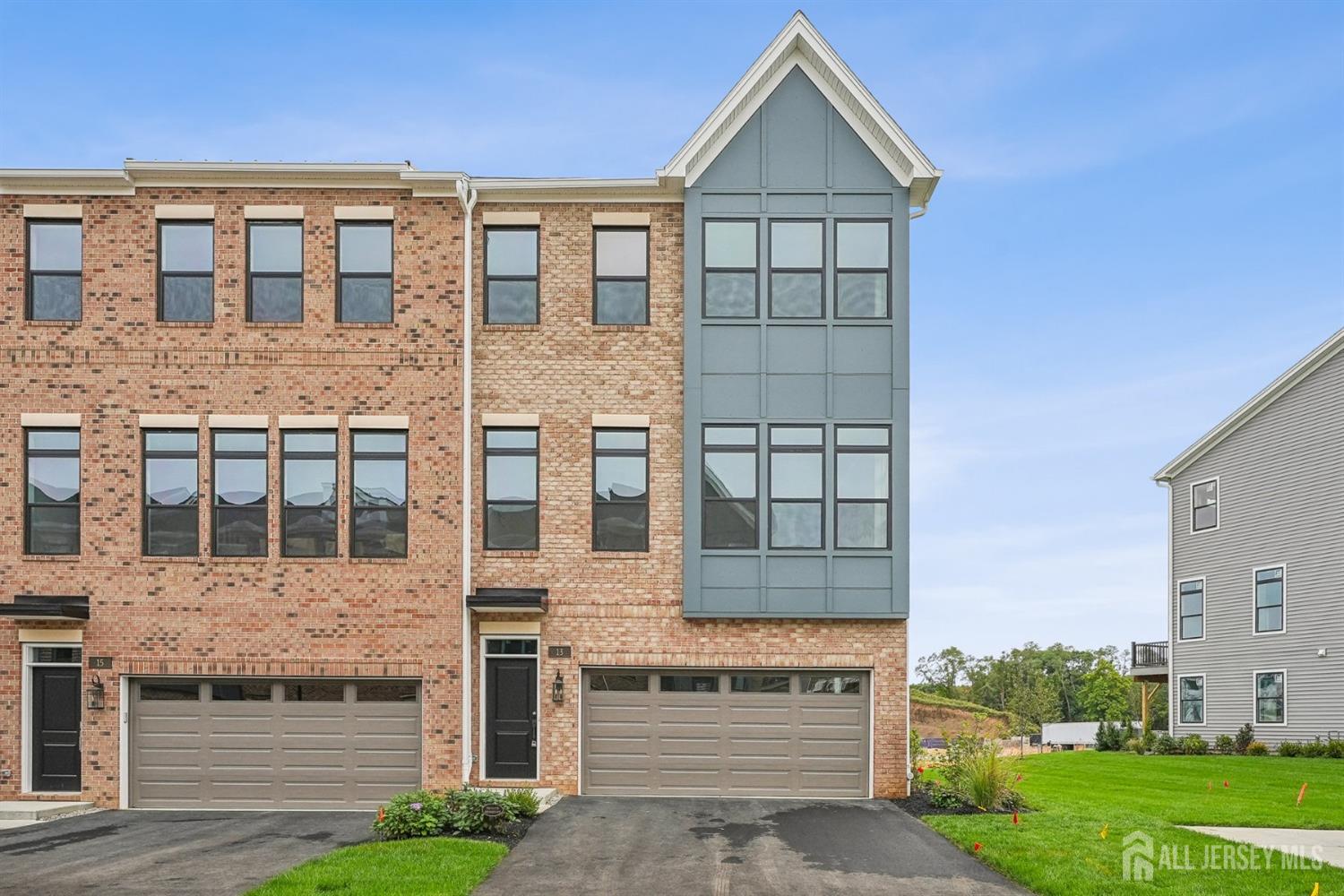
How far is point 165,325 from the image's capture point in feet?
55.9

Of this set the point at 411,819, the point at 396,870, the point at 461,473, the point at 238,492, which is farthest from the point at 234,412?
the point at 396,870

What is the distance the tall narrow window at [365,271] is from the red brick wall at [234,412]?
0.20 metres

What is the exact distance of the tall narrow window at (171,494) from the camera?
16922 mm

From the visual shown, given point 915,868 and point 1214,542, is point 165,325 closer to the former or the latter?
point 915,868

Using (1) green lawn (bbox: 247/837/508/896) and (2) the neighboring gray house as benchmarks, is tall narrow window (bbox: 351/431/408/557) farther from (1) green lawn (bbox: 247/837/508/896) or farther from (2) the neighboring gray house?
(2) the neighboring gray house

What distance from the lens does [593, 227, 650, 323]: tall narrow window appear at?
57.1ft

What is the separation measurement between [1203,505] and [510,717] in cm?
2495

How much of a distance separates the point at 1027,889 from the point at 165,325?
15082 millimetres

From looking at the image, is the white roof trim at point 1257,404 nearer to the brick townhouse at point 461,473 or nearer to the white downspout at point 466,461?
the brick townhouse at point 461,473

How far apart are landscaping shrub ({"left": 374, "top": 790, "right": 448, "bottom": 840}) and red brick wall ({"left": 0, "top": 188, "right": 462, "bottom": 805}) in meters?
2.82

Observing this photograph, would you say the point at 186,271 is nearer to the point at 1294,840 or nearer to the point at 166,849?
the point at 166,849

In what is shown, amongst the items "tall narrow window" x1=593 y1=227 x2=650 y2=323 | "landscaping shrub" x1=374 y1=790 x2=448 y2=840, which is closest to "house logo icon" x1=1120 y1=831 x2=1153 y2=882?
"landscaping shrub" x1=374 y1=790 x2=448 y2=840

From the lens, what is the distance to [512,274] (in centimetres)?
1745

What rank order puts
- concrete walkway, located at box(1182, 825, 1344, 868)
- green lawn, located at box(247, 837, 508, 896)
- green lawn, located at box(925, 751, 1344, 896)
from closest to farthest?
green lawn, located at box(247, 837, 508, 896), green lawn, located at box(925, 751, 1344, 896), concrete walkway, located at box(1182, 825, 1344, 868)
